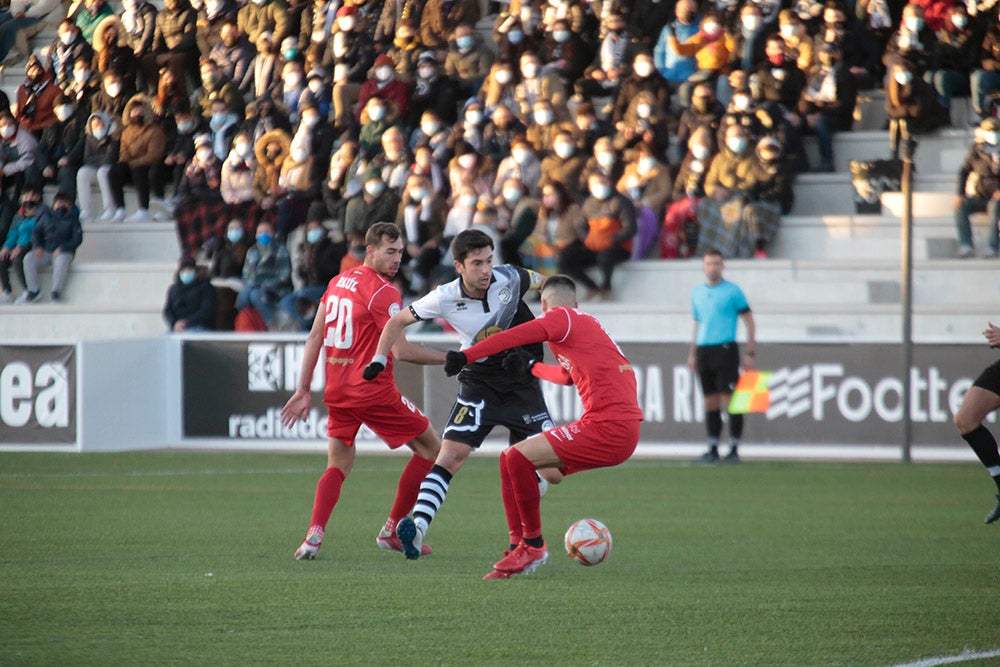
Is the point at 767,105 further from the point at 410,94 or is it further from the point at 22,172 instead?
the point at 22,172

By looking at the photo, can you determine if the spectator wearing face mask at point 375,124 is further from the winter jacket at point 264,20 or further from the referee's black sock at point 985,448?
the referee's black sock at point 985,448

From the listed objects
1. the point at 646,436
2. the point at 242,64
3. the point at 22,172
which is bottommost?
the point at 646,436

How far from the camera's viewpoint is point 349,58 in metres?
21.7

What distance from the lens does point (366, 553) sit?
883cm

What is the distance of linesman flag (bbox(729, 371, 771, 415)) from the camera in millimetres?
15148

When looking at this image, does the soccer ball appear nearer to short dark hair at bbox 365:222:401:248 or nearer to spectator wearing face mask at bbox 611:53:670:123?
short dark hair at bbox 365:222:401:248

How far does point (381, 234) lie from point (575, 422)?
1.67 meters

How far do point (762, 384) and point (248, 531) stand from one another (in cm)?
705

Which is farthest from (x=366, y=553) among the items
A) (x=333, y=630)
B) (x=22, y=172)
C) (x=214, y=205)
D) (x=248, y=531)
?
(x=22, y=172)

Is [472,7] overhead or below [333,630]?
overhead

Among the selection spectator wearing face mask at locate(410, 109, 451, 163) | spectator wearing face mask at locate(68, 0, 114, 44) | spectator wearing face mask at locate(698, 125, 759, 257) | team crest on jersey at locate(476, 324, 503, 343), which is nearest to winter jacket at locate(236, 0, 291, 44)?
spectator wearing face mask at locate(68, 0, 114, 44)

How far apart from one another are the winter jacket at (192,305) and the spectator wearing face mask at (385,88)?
369cm

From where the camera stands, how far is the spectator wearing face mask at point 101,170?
22.5m

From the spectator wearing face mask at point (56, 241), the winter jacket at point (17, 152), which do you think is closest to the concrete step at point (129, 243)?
the spectator wearing face mask at point (56, 241)
